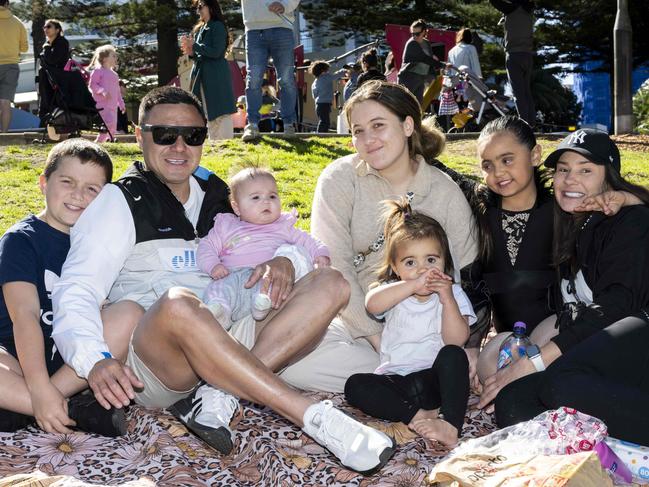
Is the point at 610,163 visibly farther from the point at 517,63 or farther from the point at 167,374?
the point at 517,63

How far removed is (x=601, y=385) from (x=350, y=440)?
1.02 metres

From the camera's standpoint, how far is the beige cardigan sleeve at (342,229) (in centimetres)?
412

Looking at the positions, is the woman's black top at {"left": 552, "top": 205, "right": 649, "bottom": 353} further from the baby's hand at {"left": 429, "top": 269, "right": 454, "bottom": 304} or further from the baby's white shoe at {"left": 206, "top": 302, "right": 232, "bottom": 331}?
the baby's white shoe at {"left": 206, "top": 302, "right": 232, "bottom": 331}

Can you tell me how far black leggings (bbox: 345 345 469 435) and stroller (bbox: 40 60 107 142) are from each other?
7.93 metres

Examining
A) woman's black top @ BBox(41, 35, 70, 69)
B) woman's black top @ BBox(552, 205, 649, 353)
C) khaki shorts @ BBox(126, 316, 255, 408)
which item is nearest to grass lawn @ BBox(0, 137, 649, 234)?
woman's black top @ BBox(41, 35, 70, 69)

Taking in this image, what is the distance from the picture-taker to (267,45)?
944 centimetres

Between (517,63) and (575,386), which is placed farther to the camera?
(517,63)

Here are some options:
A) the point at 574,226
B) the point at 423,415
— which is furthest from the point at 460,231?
the point at 423,415

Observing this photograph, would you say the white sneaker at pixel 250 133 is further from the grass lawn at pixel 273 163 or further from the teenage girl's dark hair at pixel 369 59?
the teenage girl's dark hair at pixel 369 59

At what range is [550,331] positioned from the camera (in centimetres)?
394

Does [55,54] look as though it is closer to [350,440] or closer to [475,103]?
[475,103]

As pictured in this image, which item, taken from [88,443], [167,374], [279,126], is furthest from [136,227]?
[279,126]

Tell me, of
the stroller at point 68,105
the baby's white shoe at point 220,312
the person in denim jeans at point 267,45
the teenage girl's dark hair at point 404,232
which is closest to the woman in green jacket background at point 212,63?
the person in denim jeans at point 267,45

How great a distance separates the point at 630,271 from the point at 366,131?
4.85ft
